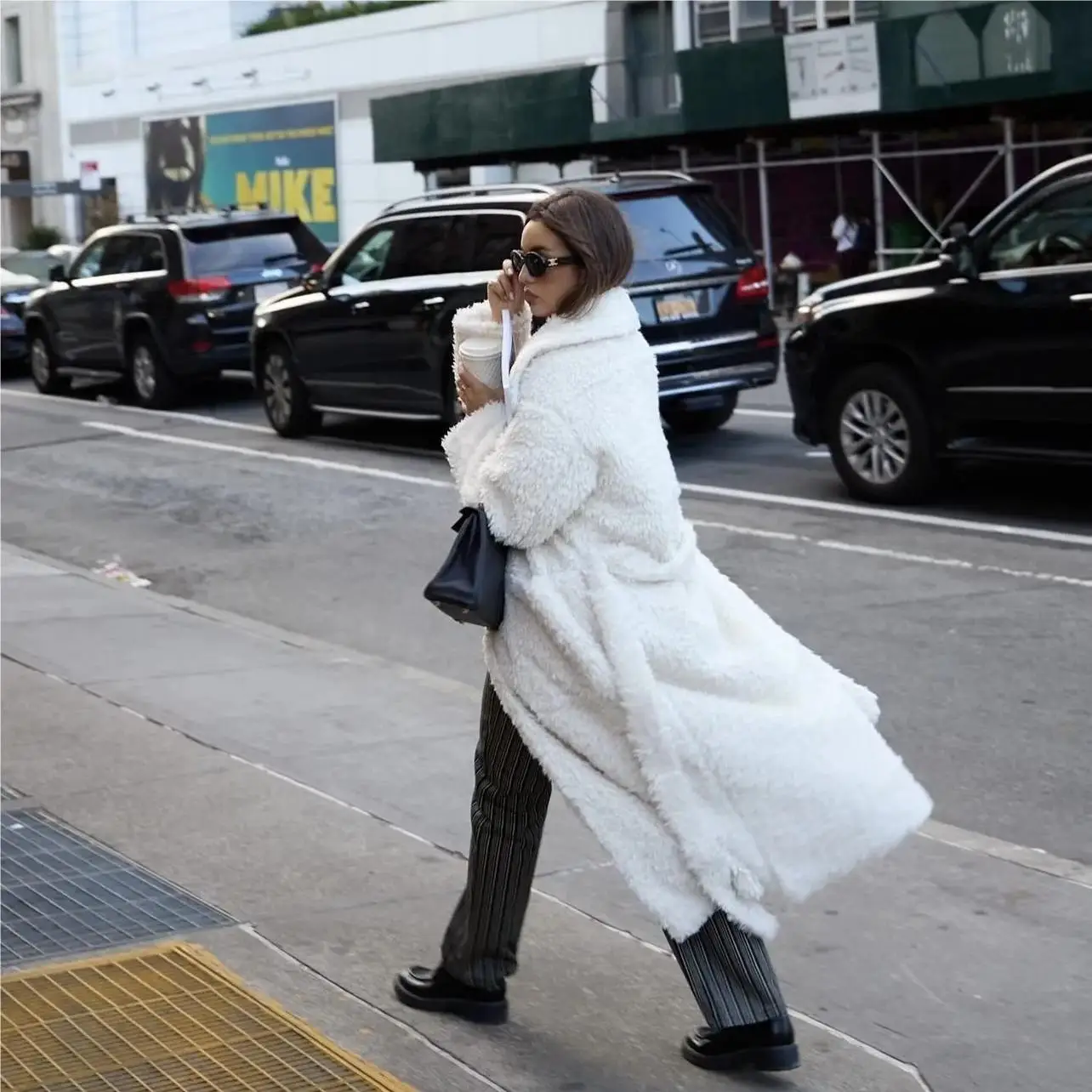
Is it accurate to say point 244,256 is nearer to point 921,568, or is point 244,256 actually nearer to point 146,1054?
point 921,568

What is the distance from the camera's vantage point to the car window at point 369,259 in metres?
15.7

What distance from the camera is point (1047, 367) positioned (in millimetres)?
10812

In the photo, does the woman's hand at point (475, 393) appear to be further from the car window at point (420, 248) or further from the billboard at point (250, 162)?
the billboard at point (250, 162)

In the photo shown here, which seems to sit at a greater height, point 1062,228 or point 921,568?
point 1062,228

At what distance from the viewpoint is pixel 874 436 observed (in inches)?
469

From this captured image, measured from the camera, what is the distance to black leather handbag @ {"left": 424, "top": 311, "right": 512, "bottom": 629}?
3.97 m

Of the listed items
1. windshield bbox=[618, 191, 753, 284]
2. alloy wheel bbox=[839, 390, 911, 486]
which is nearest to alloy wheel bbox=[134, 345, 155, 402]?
windshield bbox=[618, 191, 753, 284]

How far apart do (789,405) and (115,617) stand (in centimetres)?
869

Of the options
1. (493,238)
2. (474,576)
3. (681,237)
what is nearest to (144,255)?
(493,238)

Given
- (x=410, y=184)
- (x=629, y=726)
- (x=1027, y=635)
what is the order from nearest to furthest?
(x=629, y=726) → (x=1027, y=635) → (x=410, y=184)

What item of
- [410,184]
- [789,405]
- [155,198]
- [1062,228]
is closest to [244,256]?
[789,405]

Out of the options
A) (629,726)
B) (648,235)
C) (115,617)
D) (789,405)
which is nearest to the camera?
(629,726)

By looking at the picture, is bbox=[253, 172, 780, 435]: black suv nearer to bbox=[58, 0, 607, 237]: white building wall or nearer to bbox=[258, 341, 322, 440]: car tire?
bbox=[258, 341, 322, 440]: car tire

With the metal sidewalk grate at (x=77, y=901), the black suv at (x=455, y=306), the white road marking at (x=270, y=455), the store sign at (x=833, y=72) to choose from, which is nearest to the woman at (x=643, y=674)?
the metal sidewalk grate at (x=77, y=901)
